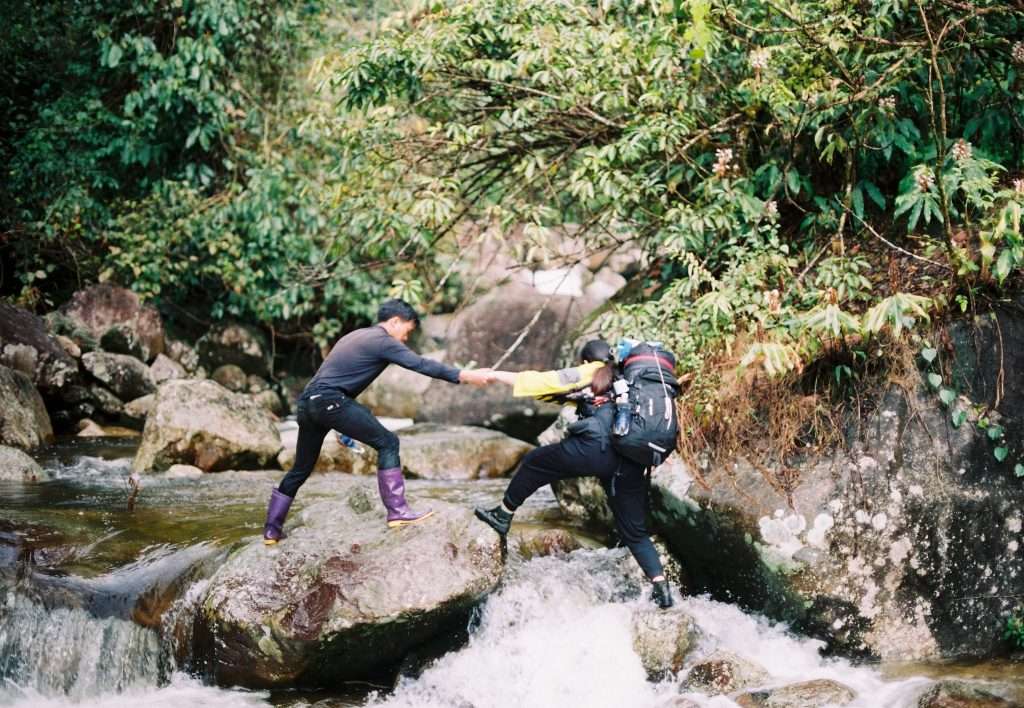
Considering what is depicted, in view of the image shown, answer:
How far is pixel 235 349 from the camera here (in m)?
16.0

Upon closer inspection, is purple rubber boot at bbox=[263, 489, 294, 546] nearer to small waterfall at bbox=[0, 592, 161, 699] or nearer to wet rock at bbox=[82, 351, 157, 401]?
small waterfall at bbox=[0, 592, 161, 699]

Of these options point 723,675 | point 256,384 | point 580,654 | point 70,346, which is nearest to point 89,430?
point 70,346

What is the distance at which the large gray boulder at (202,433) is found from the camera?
1048cm

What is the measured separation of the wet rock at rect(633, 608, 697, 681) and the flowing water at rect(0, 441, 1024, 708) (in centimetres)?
8

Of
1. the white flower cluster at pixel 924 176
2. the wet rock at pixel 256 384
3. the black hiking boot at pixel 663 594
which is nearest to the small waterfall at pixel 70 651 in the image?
the black hiking boot at pixel 663 594

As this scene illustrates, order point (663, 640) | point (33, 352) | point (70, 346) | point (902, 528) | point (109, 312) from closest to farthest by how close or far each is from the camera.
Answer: point (663, 640), point (902, 528), point (33, 352), point (70, 346), point (109, 312)

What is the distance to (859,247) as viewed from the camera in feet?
27.3

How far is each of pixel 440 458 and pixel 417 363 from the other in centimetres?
508

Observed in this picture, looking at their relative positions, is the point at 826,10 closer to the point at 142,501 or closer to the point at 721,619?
the point at 721,619

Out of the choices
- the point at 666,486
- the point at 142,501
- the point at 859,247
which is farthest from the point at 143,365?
the point at 859,247

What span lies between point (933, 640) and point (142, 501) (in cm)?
713

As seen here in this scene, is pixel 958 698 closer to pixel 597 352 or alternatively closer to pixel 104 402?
pixel 597 352

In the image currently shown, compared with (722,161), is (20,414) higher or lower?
lower

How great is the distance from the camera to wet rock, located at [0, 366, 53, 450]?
35.8ft
